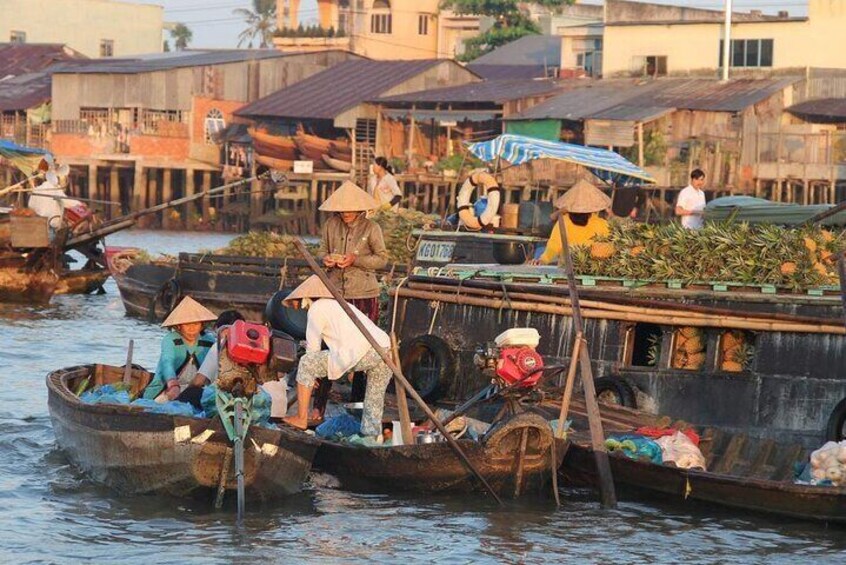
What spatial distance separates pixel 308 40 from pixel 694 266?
54.4 m

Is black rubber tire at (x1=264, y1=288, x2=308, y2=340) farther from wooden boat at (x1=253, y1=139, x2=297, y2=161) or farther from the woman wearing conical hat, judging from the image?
wooden boat at (x1=253, y1=139, x2=297, y2=161)

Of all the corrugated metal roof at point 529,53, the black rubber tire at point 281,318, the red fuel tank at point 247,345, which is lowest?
the black rubber tire at point 281,318

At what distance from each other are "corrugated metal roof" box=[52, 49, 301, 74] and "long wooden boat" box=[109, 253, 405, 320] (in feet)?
95.3

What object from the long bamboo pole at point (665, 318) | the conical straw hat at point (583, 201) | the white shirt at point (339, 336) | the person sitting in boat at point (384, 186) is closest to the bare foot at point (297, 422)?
the white shirt at point (339, 336)

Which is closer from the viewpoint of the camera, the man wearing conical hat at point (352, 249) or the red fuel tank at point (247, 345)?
the red fuel tank at point (247, 345)

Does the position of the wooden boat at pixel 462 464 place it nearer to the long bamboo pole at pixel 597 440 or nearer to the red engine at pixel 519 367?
the long bamboo pole at pixel 597 440

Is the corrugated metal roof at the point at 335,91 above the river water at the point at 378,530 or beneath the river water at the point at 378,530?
above

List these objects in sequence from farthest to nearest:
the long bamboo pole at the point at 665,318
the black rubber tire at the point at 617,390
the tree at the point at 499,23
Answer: the tree at the point at 499,23 → the black rubber tire at the point at 617,390 → the long bamboo pole at the point at 665,318

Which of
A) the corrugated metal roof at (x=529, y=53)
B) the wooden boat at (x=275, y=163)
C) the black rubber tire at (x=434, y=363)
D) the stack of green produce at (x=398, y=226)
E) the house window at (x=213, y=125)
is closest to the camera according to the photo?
the black rubber tire at (x=434, y=363)

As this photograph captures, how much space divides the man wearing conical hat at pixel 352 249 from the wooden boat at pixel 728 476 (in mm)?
1828

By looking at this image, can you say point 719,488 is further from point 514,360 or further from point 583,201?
point 583,201

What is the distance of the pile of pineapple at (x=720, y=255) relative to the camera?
12141 mm

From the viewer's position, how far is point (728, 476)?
1018 centimetres

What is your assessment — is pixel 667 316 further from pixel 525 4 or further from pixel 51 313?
pixel 525 4
